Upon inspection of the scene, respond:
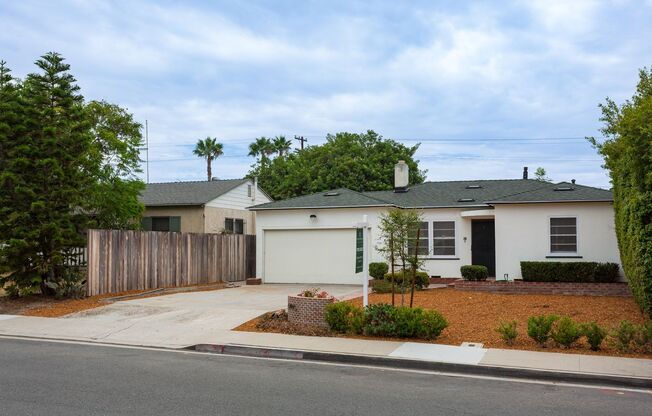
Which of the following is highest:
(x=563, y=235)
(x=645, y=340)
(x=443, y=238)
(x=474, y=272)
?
(x=563, y=235)

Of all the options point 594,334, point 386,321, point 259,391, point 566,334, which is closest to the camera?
point 259,391

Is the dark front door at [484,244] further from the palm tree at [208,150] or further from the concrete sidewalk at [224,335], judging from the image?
the palm tree at [208,150]

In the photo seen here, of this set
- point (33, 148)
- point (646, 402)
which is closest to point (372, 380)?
point (646, 402)

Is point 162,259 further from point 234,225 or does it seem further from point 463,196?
point 463,196

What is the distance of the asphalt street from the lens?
6.66m

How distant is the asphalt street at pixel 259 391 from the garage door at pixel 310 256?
12882 millimetres

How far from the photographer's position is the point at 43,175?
1670 cm

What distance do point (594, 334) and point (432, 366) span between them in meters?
2.92

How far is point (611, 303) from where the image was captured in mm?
15367

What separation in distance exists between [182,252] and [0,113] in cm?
742

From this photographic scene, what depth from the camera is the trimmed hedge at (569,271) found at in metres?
18.3

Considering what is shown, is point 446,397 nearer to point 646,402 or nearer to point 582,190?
point 646,402

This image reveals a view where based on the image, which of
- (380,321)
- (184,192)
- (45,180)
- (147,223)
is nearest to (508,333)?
(380,321)

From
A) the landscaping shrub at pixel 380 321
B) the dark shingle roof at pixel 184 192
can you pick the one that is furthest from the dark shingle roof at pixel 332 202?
the landscaping shrub at pixel 380 321
